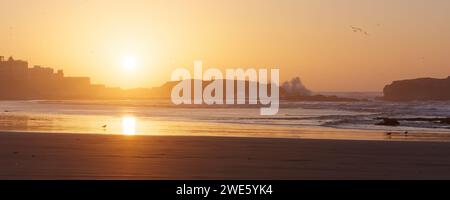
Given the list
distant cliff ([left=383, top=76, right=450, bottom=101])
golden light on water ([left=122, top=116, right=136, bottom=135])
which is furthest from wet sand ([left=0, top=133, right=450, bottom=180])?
distant cliff ([left=383, top=76, right=450, bottom=101])

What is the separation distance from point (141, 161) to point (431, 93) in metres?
101

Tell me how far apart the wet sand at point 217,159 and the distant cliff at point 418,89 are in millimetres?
90670

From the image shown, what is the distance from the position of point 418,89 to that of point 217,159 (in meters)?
105

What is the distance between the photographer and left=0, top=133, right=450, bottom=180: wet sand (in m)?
12.2

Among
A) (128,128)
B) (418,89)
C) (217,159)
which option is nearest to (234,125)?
(128,128)

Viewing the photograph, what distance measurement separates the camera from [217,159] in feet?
48.7

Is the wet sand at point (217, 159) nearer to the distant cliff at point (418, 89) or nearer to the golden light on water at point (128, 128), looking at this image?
the golden light on water at point (128, 128)

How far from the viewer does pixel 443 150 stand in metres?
17.8

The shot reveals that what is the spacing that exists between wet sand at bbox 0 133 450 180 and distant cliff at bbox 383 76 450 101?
297 feet

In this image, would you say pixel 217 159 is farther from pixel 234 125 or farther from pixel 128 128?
pixel 234 125

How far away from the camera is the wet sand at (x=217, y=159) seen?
40.1ft
